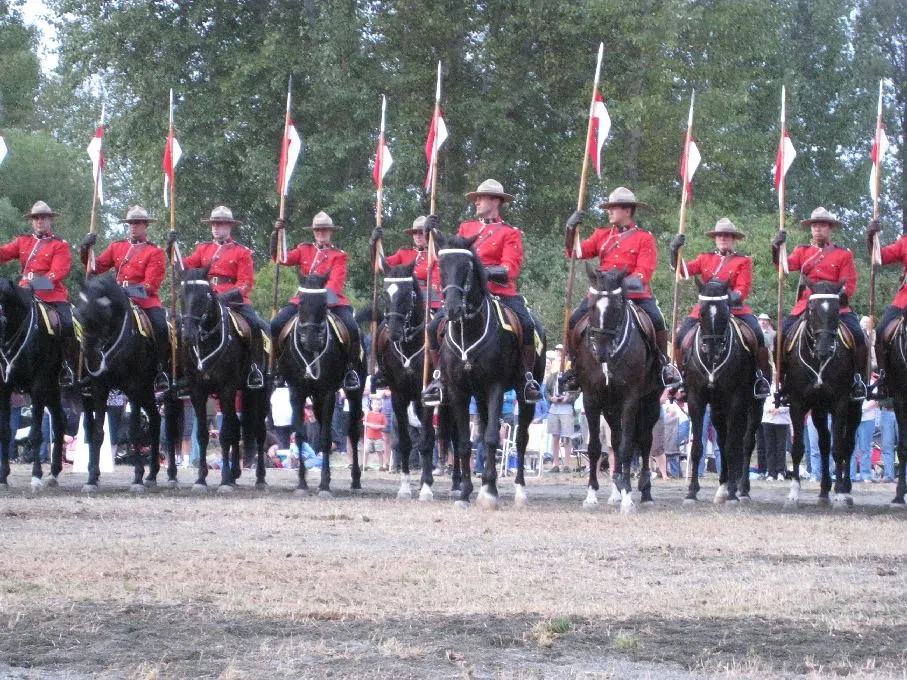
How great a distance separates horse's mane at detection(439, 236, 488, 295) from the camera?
1611cm

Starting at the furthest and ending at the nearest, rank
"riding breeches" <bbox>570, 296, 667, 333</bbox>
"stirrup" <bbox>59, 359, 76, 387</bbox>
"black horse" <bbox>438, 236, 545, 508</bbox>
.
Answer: "stirrup" <bbox>59, 359, 76, 387</bbox> < "riding breeches" <bbox>570, 296, 667, 333</bbox> < "black horse" <bbox>438, 236, 545, 508</bbox>

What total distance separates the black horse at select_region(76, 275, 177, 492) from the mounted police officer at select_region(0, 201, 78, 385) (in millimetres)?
516

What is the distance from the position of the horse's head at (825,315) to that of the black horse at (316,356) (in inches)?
209

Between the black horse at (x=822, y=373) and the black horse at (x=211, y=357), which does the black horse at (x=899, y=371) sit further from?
the black horse at (x=211, y=357)

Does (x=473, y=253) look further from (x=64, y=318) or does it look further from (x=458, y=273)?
(x=64, y=318)

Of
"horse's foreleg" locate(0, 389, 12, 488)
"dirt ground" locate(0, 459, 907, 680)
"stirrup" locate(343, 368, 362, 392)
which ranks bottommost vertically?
"dirt ground" locate(0, 459, 907, 680)

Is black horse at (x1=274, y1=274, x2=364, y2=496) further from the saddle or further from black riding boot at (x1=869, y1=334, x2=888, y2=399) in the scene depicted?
black riding boot at (x1=869, y1=334, x2=888, y2=399)

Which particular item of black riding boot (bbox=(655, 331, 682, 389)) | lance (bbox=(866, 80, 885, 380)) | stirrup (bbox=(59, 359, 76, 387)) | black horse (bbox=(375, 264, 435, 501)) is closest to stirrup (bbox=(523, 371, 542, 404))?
black riding boot (bbox=(655, 331, 682, 389))

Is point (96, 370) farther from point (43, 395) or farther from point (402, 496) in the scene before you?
point (402, 496)

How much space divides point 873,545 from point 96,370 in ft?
30.0

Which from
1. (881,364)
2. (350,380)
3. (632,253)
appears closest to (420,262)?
(350,380)

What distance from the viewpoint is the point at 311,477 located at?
25.7 m

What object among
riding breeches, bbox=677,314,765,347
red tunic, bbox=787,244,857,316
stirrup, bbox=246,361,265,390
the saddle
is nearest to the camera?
the saddle

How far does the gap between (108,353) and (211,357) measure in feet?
3.72
